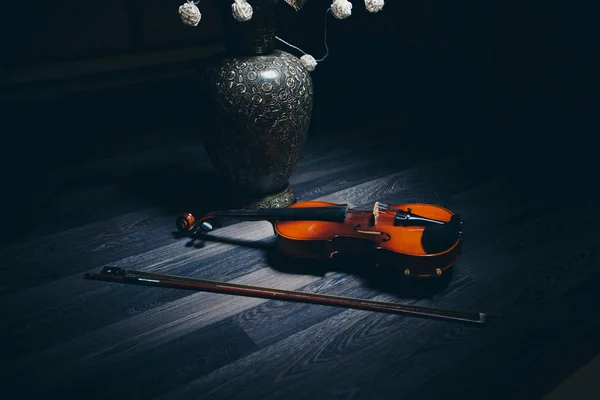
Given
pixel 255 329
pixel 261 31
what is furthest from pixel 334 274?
pixel 261 31

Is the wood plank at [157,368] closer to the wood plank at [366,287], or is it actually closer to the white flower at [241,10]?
the wood plank at [366,287]

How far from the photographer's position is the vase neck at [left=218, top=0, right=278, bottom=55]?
5.99 feet

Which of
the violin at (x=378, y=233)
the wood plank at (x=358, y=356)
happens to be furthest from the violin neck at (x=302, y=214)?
the wood plank at (x=358, y=356)

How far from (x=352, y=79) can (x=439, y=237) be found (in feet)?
7.32

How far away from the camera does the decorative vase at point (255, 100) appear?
71.6 inches

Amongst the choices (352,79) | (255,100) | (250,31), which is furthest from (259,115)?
(352,79)

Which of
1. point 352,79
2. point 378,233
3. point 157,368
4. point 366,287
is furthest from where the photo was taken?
point 352,79

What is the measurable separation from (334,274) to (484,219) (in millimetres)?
644

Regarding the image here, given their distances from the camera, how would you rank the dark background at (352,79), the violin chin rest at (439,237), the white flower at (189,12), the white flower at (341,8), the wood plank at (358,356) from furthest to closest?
the dark background at (352,79) < the white flower at (341,8) < the white flower at (189,12) < the violin chin rest at (439,237) < the wood plank at (358,356)

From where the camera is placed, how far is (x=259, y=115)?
6.04 feet

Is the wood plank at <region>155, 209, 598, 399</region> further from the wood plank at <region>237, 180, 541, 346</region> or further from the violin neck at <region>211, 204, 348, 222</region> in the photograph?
the violin neck at <region>211, 204, 348, 222</region>

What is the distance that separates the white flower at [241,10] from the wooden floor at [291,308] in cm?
74

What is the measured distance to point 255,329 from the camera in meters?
1.58

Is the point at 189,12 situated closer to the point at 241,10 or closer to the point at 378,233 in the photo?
the point at 241,10
